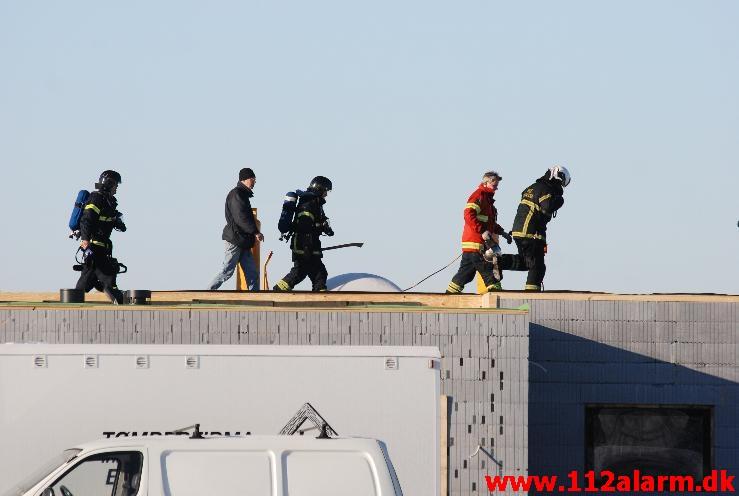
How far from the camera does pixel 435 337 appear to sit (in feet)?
58.2

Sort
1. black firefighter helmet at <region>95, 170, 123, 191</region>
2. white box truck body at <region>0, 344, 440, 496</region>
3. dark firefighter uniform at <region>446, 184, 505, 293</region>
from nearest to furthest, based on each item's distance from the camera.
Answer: white box truck body at <region>0, 344, 440, 496</region>
black firefighter helmet at <region>95, 170, 123, 191</region>
dark firefighter uniform at <region>446, 184, 505, 293</region>

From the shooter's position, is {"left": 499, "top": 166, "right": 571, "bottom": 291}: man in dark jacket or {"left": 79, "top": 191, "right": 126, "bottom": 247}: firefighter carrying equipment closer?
{"left": 79, "top": 191, "right": 126, "bottom": 247}: firefighter carrying equipment

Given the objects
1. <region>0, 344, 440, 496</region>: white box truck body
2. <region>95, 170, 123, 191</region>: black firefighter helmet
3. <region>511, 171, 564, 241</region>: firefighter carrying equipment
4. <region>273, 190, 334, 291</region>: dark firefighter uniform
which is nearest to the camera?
<region>0, 344, 440, 496</region>: white box truck body

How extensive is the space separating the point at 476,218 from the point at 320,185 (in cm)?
221

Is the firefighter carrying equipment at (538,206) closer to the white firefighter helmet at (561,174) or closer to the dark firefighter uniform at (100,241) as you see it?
the white firefighter helmet at (561,174)

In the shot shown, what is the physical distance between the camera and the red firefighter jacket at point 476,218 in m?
21.7

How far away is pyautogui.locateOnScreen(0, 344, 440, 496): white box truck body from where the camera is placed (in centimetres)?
1452

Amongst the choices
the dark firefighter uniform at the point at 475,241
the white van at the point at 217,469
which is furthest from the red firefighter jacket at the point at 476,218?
the white van at the point at 217,469

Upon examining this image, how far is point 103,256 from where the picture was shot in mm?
20672

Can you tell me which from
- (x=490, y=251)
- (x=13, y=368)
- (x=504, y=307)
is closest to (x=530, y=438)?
(x=504, y=307)

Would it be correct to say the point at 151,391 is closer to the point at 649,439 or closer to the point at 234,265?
the point at 649,439

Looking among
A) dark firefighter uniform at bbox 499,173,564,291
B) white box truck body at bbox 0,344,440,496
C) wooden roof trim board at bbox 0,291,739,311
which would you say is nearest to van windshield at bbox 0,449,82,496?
white box truck body at bbox 0,344,440,496

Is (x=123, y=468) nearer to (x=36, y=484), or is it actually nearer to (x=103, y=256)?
(x=36, y=484)

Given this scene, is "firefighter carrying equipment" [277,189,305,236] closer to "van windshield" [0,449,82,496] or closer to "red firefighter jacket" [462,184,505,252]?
"red firefighter jacket" [462,184,505,252]
